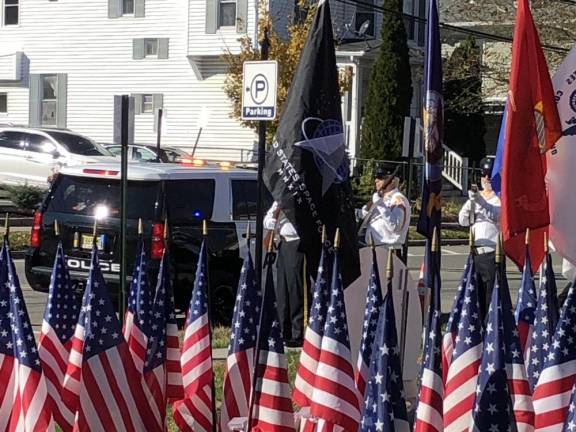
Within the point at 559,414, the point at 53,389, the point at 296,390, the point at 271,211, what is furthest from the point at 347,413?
the point at 271,211

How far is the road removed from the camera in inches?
509

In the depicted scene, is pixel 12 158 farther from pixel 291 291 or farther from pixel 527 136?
pixel 527 136

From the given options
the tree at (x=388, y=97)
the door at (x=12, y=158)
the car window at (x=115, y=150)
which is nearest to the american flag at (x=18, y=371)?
the door at (x=12, y=158)

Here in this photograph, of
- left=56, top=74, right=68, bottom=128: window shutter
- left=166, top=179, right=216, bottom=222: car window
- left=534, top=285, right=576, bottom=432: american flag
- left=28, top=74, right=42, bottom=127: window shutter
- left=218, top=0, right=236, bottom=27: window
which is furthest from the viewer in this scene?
left=28, top=74, right=42, bottom=127: window shutter

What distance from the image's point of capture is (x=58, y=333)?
21.4 ft

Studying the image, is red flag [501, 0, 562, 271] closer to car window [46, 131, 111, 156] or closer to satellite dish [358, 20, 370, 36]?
car window [46, 131, 111, 156]

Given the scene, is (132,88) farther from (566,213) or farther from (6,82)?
(566,213)

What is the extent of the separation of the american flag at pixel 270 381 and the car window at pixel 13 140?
20.5 m

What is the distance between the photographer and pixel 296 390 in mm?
6090

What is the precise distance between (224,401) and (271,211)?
4.75m

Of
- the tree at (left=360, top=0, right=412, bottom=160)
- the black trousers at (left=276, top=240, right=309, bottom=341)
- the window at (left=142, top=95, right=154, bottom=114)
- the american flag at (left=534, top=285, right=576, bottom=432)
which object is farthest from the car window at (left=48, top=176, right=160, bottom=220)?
the window at (left=142, top=95, right=154, bottom=114)

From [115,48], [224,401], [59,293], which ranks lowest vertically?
[224,401]

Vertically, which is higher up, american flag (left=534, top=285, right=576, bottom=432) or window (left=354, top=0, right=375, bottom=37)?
window (left=354, top=0, right=375, bottom=37)

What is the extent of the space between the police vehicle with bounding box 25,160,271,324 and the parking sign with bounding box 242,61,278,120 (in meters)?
2.42
